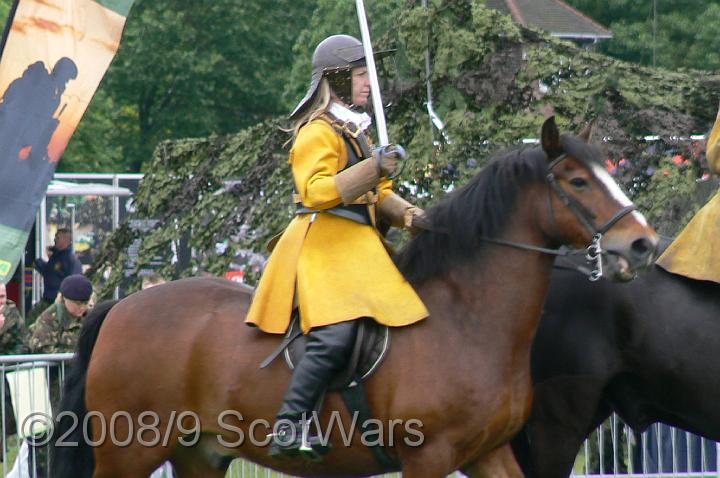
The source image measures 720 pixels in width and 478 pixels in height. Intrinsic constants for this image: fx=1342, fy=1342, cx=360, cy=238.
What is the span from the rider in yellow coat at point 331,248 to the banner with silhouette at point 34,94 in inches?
161

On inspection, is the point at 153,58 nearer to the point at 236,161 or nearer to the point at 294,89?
the point at 294,89

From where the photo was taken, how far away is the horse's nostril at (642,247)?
5.73 meters

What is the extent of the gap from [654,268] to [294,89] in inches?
845

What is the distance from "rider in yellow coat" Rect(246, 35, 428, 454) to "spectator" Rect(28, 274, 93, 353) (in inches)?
133

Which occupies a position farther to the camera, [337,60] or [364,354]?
[337,60]

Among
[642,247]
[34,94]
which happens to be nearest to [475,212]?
[642,247]

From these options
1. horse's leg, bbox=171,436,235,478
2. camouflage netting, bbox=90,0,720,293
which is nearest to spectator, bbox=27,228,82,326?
camouflage netting, bbox=90,0,720,293

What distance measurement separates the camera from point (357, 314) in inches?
239

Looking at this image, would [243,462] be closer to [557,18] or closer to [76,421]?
[76,421]

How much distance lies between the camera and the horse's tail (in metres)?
6.79

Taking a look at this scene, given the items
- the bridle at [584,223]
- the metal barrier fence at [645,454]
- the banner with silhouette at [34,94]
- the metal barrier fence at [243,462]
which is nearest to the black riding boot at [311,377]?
the bridle at [584,223]

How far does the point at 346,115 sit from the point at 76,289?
150 inches

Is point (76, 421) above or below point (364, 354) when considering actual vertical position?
below

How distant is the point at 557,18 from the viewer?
32219 mm
